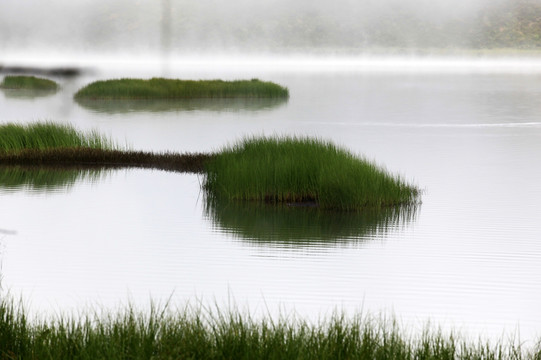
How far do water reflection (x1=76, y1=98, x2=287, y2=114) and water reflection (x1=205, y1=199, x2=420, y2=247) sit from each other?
2978cm

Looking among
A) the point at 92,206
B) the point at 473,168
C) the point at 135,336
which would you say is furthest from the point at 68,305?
the point at 473,168

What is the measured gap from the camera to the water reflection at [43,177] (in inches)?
664

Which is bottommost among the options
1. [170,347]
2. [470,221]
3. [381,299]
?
[170,347]

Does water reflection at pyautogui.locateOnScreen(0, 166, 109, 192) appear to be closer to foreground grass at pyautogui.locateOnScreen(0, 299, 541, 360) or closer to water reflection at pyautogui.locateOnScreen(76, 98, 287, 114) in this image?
foreground grass at pyautogui.locateOnScreen(0, 299, 541, 360)

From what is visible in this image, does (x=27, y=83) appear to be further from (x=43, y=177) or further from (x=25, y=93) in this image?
(x=43, y=177)

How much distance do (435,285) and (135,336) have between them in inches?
167

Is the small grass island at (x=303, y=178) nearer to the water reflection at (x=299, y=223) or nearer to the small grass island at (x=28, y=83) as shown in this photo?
the water reflection at (x=299, y=223)

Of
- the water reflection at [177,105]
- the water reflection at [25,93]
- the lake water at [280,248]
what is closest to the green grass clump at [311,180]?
the lake water at [280,248]

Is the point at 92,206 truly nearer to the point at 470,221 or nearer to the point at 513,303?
the point at 470,221

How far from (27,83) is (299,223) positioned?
5548 cm

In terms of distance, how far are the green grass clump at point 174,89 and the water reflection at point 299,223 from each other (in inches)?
1449

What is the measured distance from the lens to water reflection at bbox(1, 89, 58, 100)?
57.3 metres

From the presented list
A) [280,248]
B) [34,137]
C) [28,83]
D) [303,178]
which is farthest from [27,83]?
[280,248]

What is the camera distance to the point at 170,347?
248 inches
